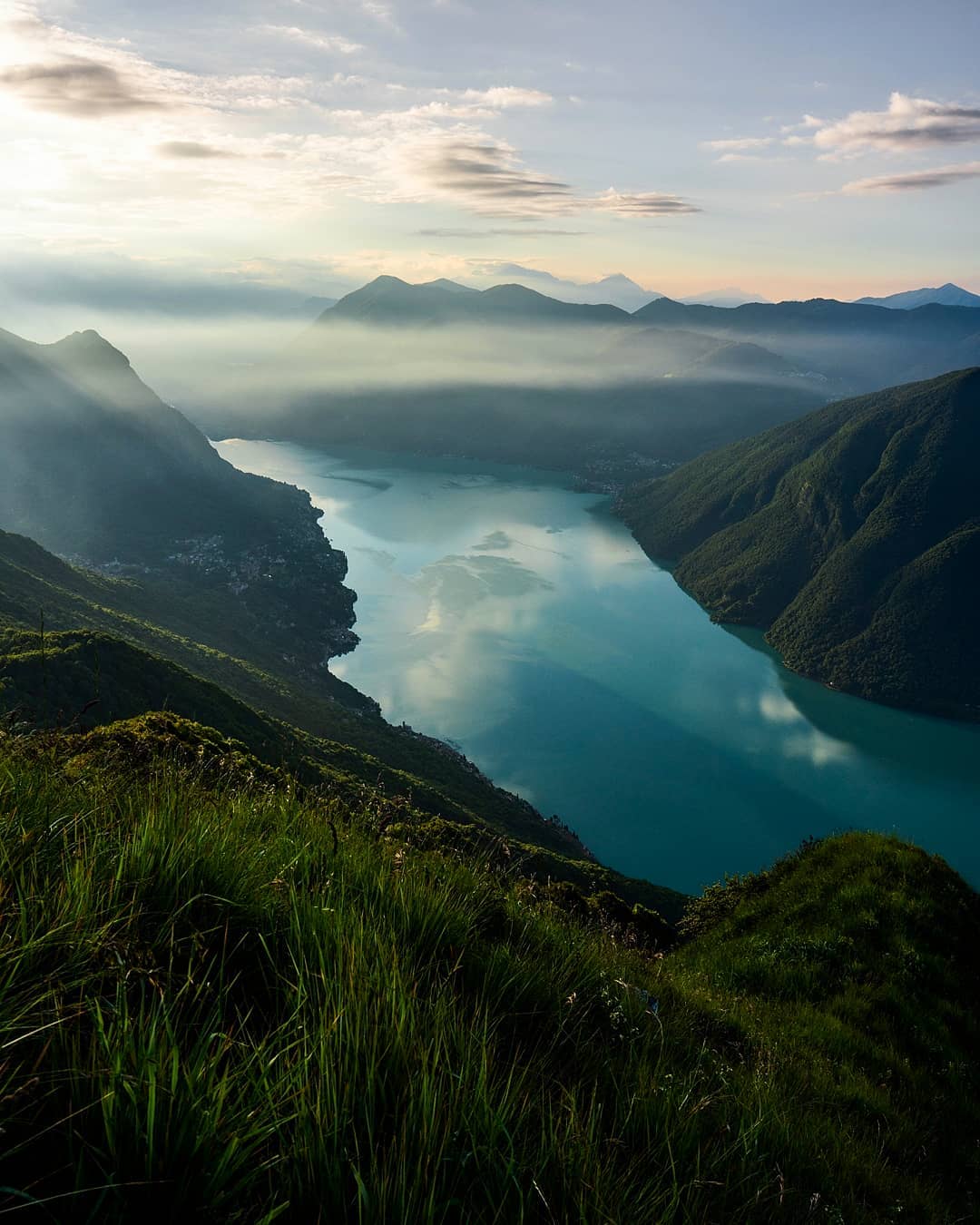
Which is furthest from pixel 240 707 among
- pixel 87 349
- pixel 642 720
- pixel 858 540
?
pixel 87 349

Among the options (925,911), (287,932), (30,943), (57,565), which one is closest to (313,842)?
(287,932)

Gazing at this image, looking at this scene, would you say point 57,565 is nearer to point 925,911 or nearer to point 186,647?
point 186,647

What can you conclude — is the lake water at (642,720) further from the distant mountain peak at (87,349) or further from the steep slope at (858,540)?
the distant mountain peak at (87,349)

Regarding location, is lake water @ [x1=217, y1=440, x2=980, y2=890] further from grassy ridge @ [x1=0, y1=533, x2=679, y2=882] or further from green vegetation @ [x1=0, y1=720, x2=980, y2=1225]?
green vegetation @ [x1=0, y1=720, x2=980, y2=1225]

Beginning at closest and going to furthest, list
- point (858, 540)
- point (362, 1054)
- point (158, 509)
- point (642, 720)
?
1. point (362, 1054)
2. point (642, 720)
3. point (858, 540)
4. point (158, 509)

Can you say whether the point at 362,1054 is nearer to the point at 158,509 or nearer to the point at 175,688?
the point at 175,688

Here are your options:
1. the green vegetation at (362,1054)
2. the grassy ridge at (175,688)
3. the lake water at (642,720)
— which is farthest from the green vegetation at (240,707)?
the green vegetation at (362,1054)
